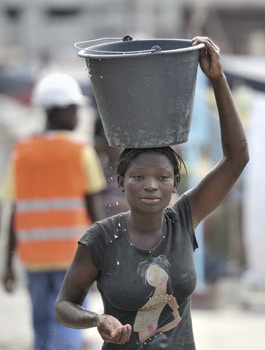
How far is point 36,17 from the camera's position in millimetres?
50219

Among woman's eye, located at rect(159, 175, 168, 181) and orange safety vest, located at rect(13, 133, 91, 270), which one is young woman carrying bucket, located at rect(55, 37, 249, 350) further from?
orange safety vest, located at rect(13, 133, 91, 270)

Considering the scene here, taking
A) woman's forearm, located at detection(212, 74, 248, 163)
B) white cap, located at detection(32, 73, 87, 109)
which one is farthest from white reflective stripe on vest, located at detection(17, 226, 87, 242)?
woman's forearm, located at detection(212, 74, 248, 163)

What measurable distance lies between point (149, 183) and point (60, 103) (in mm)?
2976

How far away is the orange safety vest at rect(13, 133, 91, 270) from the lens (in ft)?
22.3

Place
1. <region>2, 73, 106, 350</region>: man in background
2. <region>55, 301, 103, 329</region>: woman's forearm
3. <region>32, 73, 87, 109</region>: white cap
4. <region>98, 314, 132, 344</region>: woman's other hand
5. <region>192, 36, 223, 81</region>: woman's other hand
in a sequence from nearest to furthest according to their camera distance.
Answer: <region>98, 314, 132, 344</region>: woman's other hand → <region>55, 301, 103, 329</region>: woman's forearm → <region>192, 36, 223, 81</region>: woman's other hand → <region>2, 73, 106, 350</region>: man in background → <region>32, 73, 87, 109</region>: white cap

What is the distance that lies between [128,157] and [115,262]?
368 mm

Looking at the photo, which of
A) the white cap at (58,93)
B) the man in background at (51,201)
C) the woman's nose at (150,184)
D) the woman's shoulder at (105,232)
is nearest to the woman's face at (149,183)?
the woman's nose at (150,184)

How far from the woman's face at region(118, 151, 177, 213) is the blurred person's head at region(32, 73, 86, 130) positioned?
291 centimetres

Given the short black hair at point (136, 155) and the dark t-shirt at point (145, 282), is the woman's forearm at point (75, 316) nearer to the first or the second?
the dark t-shirt at point (145, 282)

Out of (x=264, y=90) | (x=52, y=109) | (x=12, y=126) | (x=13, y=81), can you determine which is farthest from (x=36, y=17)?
(x=52, y=109)

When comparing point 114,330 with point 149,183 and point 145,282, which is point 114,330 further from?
point 149,183

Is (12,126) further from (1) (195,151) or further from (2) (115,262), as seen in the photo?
(2) (115,262)

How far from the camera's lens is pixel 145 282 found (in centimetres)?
403

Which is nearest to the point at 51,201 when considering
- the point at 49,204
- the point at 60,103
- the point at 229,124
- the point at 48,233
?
the point at 49,204
